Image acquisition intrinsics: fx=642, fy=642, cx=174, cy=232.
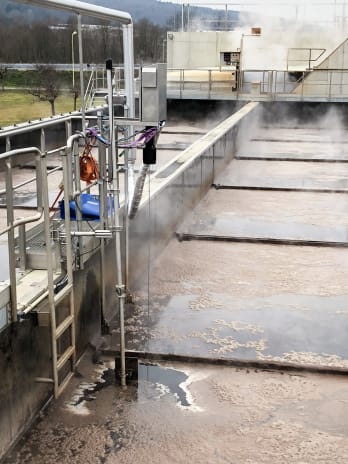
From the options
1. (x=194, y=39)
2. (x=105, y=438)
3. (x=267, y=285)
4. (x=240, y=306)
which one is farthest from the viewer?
(x=194, y=39)

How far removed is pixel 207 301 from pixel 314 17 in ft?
92.7

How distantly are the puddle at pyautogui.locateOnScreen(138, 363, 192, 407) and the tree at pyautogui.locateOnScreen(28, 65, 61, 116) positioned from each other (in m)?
5.66

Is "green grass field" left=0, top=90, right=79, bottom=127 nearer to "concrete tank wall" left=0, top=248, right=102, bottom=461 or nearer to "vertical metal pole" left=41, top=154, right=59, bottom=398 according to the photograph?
"vertical metal pole" left=41, top=154, right=59, bottom=398

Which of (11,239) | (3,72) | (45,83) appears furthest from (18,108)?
(11,239)

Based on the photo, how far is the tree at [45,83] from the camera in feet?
31.5

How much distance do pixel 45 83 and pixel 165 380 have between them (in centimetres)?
844

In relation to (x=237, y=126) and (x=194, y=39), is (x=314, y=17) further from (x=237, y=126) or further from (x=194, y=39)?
(x=237, y=126)

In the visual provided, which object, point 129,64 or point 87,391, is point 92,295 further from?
point 129,64

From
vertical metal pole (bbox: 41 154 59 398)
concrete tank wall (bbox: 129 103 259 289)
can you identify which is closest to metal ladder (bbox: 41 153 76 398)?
vertical metal pole (bbox: 41 154 59 398)

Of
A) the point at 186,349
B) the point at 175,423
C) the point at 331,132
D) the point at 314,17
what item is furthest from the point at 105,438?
the point at 314,17

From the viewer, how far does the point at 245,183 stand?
11172 millimetres

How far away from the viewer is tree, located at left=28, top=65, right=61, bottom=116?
961cm

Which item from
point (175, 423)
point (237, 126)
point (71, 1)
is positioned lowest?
point (175, 423)

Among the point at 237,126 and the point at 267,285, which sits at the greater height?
the point at 237,126
